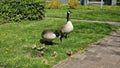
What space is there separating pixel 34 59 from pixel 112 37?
16.8ft

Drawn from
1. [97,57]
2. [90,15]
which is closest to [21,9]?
[90,15]

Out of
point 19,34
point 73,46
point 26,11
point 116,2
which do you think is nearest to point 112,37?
point 73,46

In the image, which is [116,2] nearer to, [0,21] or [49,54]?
[0,21]

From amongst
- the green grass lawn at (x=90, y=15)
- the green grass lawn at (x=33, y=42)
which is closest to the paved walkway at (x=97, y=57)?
the green grass lawn at (x=33, y=42)

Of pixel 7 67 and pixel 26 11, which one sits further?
pixel 26 11

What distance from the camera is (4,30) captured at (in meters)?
13.9

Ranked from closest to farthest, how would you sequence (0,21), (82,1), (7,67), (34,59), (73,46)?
(7,67)
(34,59)
(73,46)
(0,21)
(82,1)

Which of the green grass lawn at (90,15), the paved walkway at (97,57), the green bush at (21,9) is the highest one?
the green bush at (21,9)

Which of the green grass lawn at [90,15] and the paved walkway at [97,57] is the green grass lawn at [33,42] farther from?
the green grass lawn at [90,15]

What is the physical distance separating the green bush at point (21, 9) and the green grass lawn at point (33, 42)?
684 millimetres

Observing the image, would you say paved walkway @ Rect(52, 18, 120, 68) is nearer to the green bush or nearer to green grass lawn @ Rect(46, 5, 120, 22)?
the green bush

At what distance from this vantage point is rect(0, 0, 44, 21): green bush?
16.8m

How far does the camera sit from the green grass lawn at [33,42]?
27.9 ft

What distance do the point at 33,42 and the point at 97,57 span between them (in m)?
2.76
